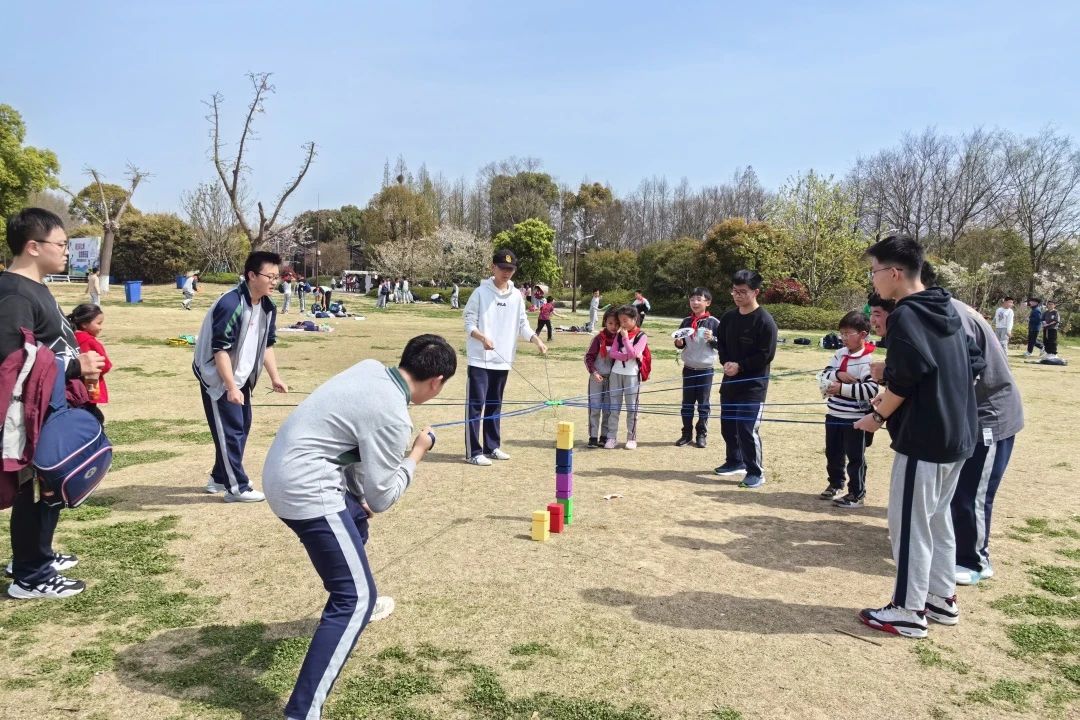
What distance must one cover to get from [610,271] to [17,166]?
35.8 m

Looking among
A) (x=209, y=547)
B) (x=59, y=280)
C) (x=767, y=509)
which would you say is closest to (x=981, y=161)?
(x=767, y=509)

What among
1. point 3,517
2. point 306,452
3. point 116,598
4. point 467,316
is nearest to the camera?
point 306,452

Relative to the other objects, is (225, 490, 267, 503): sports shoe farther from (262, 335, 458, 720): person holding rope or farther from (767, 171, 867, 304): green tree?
(767, 171, 867, 304): green tree

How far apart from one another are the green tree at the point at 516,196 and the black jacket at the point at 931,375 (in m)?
78.1

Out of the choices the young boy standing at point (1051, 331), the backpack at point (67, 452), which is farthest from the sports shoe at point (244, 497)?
the young boy standing at point (1051, 331)

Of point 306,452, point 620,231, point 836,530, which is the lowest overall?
point 836,530

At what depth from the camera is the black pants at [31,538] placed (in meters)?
4.08

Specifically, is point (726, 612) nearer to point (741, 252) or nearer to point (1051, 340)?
point (1051, 340)

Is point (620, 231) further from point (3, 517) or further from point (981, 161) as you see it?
point (3, 517)

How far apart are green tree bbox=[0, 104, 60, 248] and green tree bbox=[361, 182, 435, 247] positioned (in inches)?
1428

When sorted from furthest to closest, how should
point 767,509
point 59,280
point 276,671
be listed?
point 59,280 → point 767,509 → point 276,671

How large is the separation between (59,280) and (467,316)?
56264mm

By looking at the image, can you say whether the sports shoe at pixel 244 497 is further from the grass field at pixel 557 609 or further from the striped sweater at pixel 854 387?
the striped sweater at pixel 854 387

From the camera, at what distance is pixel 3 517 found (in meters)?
5.53
